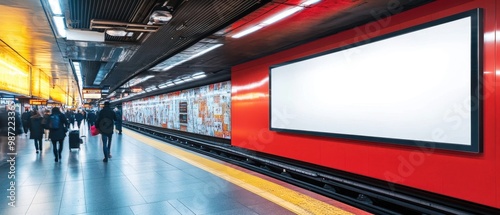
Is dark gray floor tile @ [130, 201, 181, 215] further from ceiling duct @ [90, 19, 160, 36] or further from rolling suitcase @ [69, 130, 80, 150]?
rolling suitcase @ [69, 130, 80, 150]

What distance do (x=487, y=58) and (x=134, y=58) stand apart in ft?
25.1

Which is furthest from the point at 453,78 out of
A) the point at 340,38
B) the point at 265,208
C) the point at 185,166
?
the point at 185,166

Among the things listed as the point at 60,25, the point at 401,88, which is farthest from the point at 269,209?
the point at 60,25

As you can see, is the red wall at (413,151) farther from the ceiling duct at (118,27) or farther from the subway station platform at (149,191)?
the ceiling duct at (118,27)

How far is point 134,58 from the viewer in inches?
340

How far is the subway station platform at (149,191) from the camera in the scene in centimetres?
395

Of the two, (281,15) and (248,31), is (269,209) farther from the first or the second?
(248,31)

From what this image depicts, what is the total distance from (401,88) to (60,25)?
5395mm

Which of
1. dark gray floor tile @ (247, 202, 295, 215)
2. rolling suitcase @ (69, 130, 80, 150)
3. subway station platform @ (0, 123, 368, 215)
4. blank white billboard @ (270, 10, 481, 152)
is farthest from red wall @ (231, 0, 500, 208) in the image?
rolling suitcase @ (69, 130, 80, 150)

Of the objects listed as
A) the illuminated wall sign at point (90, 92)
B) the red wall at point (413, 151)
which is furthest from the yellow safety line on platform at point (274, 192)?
the illuminated wall sign at point (90, 92)

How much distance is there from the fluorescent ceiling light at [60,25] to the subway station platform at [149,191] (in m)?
2.54

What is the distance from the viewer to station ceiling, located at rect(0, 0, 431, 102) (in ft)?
14.5

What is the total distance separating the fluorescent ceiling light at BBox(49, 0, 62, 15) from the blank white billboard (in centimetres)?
437

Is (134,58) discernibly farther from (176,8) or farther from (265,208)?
(265,208)
